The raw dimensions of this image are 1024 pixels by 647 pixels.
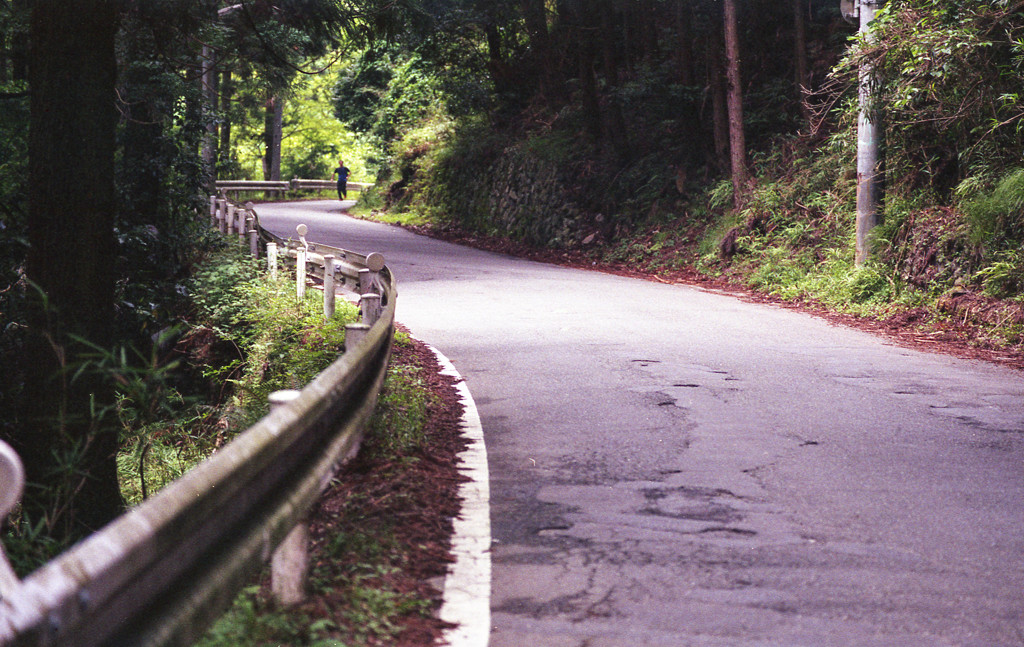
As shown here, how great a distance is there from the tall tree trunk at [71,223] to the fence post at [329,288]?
5.60 metres

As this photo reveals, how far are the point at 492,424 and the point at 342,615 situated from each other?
425cm

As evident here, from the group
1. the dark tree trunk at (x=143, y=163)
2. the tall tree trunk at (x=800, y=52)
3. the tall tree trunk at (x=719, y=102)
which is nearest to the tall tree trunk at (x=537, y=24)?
the tall tree trunk at (x=719, y=102)

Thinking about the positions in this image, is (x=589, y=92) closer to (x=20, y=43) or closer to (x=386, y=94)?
(x=20, y=43)

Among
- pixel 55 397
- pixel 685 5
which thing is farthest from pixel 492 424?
pixel 685 5

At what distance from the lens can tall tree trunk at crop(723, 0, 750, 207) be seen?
72.5 feet

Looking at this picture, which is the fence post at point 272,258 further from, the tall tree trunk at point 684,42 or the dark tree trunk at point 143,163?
the tall tree trunk at point 684,42

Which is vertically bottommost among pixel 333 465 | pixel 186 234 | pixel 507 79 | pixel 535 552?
pixel 535 552

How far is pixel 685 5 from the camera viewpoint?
84.1ft

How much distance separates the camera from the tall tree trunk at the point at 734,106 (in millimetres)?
22094

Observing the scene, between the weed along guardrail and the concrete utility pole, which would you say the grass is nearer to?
the weed along guardrail

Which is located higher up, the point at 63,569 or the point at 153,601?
the point at 63,569

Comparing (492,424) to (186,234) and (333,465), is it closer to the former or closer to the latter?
(333,465)

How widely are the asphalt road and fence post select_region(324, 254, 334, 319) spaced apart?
1.44m

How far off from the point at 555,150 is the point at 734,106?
8.31 meters
